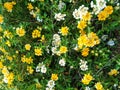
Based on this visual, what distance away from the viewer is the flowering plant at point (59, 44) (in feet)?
7.78

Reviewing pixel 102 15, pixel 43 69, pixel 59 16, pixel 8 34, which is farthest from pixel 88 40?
pixel 8 34

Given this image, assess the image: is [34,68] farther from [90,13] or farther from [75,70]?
[90,13]

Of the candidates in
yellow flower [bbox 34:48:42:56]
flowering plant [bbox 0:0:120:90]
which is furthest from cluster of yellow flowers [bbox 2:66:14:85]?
yellow flower [bbox 34:48:42:56]

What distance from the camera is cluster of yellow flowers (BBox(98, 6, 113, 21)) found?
230cm

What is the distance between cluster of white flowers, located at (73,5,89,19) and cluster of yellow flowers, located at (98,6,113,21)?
0.09 metres

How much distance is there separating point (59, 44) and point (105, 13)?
1.22ft

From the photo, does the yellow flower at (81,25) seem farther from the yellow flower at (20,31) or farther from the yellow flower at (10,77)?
A: the yellow flower at (10,77)

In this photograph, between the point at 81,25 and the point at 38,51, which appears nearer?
the point at 81,25

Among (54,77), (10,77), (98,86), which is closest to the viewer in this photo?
(98,86)

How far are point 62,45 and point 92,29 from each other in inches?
8.7

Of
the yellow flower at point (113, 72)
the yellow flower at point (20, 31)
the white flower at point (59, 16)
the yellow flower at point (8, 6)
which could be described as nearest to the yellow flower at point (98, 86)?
the yellow flower at point (113, 72)

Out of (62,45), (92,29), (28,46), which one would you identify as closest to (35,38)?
(28,46)

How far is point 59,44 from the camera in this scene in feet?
8.03

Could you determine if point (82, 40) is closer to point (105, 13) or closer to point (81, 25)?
point (81, 25)
